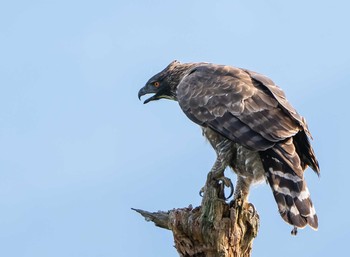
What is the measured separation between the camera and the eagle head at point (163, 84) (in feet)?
34.9

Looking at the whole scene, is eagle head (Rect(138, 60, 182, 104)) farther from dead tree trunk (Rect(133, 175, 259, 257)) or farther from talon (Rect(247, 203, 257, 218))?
dead tree trunk (Rect(133, 175, 259, 257))

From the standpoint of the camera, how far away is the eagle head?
34.9ft

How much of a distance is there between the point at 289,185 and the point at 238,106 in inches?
52.6

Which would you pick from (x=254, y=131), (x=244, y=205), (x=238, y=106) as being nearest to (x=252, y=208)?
(x=244, y=205)

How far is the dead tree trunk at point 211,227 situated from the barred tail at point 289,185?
0.37 m

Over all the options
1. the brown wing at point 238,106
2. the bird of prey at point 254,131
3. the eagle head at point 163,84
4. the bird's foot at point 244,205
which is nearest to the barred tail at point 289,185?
the bird of prey at point 254,131

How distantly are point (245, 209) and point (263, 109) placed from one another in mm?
1499

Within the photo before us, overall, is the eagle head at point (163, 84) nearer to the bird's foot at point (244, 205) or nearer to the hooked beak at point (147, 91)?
the hooked beak at point (147, 91)

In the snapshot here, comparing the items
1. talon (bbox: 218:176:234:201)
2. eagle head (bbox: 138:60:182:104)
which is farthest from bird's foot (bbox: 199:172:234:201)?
eagle head (bbox: 138:60:182:104)

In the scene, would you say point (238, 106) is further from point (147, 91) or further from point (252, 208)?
point (147, 91)

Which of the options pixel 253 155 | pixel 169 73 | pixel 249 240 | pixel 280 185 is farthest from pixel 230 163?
pixel 169 73

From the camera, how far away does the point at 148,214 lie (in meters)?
7.40

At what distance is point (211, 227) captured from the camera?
23.1 feet

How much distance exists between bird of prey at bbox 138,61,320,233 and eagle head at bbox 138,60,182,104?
2.59 ft
